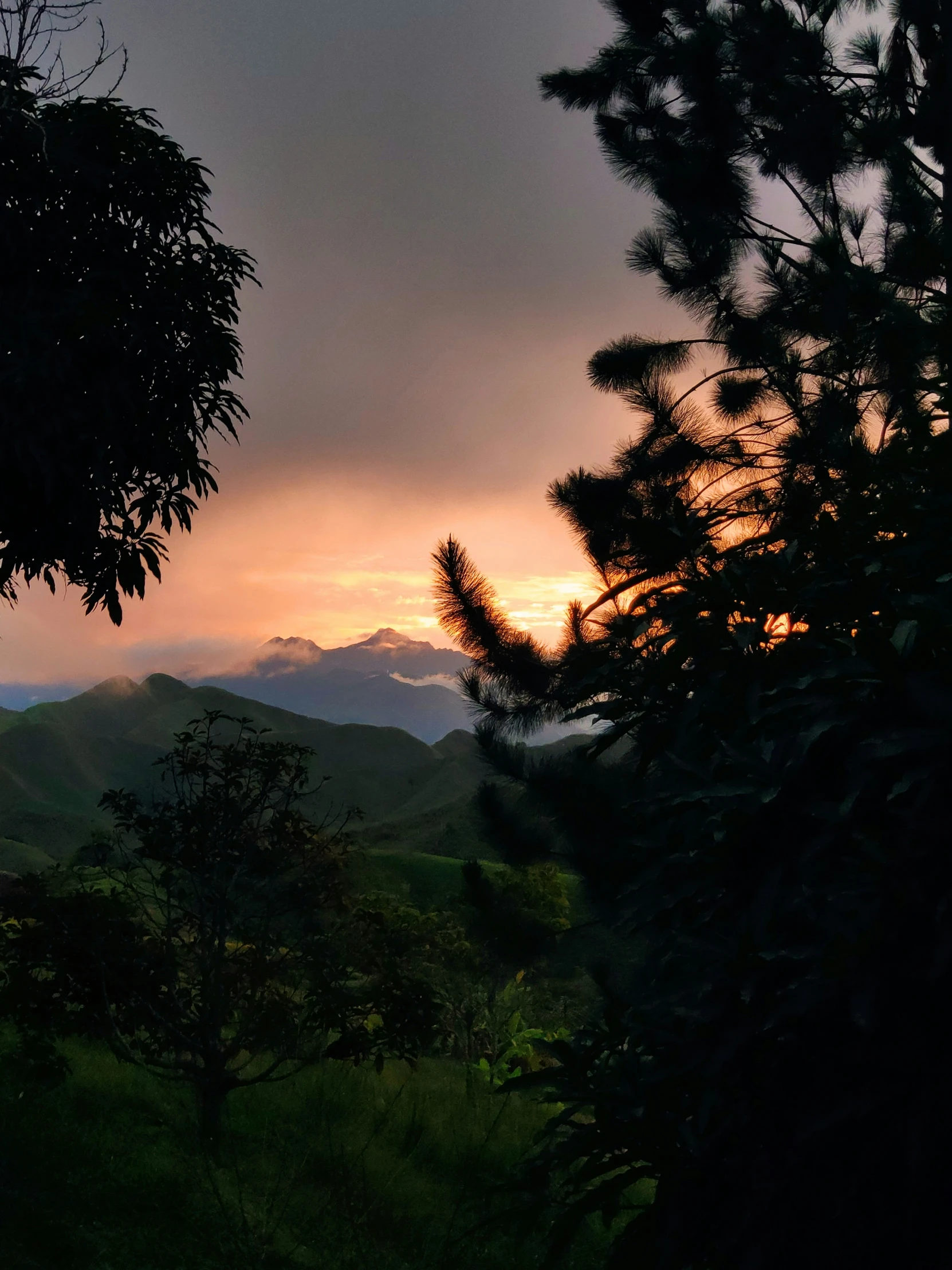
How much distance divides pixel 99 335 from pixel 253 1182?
7.26 metres

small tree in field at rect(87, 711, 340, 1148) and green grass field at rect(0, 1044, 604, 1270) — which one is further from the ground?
small tree in field at rect(87, 711, 340, 1148)

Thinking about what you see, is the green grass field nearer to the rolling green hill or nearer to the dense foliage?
the dense foliage

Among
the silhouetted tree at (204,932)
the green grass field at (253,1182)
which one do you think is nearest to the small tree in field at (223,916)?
the silhouetted tree at (204,932)

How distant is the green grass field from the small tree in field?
0.62 m

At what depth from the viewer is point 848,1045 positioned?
118 inches

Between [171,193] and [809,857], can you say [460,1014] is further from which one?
[809,857]

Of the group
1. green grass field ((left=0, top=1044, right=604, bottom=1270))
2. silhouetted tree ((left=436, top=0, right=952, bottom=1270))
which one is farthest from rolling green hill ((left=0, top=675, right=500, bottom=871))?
silhouetted tree ((left=436, top=0, right=952, bottom=1270))

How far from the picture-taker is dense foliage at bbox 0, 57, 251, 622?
8109mm

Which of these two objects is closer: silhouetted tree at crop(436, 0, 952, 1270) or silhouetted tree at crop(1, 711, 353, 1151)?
silhouetted tree at crop(436, 0, 952, 1270)

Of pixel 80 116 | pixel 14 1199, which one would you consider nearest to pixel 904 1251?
pixel 14 1199

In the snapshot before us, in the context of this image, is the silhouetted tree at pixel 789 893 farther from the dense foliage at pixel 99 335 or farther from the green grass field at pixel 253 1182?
the dense foliage at pixel 99 335

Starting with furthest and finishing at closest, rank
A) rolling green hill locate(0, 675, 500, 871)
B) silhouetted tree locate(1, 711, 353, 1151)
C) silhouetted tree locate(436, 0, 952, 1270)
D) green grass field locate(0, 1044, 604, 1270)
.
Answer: rolling green hill locate(0, 675, 500, 871) < silhouetted tree locate(1, 711, 353, 1151) < green grass field locate(0, 1044, 604, 1270) < silhouetted tree locate(436, 0, 952, 1270)

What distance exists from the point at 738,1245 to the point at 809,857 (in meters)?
1.45

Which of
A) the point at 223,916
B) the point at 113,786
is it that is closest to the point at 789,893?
the point at 223,916
